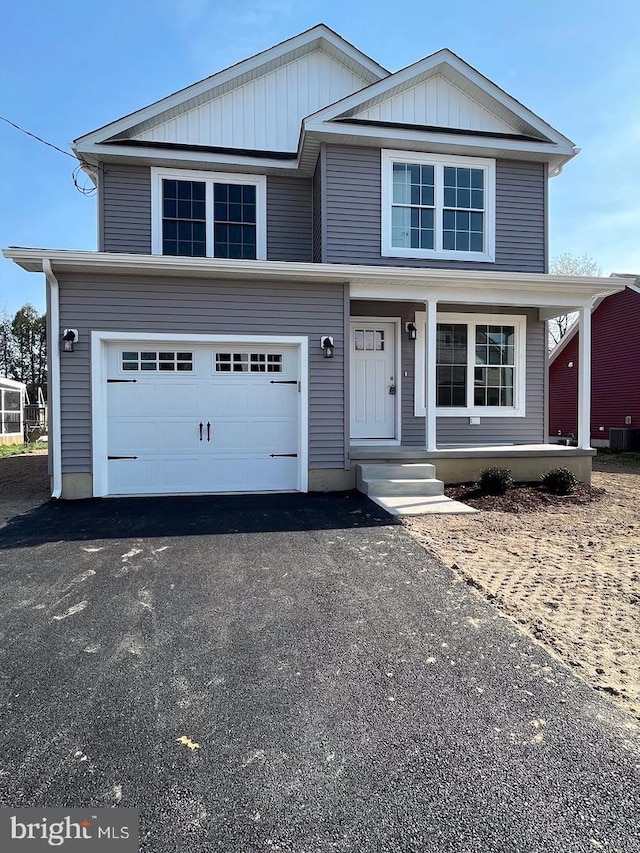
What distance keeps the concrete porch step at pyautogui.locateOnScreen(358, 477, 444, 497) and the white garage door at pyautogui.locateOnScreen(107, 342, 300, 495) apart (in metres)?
1.31

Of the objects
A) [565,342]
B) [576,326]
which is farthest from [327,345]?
[565,342]

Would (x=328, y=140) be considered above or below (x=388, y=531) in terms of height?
above

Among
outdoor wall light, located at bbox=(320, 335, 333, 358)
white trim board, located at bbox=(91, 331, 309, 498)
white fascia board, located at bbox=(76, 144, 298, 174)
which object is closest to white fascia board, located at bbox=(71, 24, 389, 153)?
white fascia board, located at bbox=(76, 144, 298, 174)

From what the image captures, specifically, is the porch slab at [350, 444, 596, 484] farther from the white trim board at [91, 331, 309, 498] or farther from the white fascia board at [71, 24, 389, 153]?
the white fascia board at [71, 24, 389, 153]

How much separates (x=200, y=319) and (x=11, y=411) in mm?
15329

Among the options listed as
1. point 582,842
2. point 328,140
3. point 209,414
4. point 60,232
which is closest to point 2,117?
point 60,232

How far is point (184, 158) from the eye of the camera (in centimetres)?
880

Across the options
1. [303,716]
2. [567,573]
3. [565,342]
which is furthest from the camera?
[565,342]

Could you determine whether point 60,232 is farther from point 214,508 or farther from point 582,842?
point 582,842

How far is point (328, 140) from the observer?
828cm

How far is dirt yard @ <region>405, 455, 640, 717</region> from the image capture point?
283 centimetres

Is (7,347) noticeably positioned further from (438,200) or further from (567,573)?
(567,573)

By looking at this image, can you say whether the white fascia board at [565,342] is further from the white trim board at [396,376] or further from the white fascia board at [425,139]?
the white trim board at [396,376]

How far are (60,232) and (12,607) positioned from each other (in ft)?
38.8
